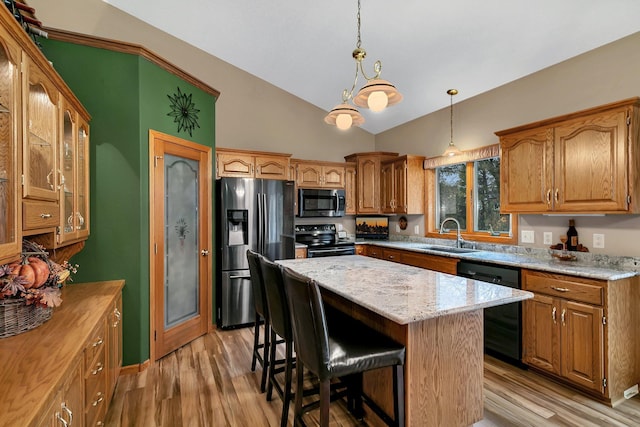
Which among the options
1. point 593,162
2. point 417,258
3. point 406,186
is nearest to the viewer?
point 593,162

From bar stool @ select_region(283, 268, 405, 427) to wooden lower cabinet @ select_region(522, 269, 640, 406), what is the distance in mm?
1654

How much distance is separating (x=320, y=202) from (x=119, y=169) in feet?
9.17

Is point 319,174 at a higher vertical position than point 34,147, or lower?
higher

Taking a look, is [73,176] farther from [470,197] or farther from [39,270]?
[470,197]

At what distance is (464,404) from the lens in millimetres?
1864

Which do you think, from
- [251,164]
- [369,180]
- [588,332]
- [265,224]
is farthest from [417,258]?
[251,164]

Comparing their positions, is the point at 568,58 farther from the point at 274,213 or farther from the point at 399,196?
the point at 274,213

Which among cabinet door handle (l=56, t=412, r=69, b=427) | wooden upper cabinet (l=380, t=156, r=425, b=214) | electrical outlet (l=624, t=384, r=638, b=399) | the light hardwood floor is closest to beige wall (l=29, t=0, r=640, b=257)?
wooden upper cabinet (l=380, t=156, r=425, b=214)

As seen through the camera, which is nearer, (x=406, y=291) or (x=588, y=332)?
(x=406, y=291)

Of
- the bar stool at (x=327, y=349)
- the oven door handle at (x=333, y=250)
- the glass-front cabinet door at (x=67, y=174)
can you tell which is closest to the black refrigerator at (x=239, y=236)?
the oven door handle at (x=333, y=250)

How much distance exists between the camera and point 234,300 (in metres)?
3.77

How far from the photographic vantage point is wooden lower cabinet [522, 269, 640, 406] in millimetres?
2246

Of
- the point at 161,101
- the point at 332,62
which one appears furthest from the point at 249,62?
the point at 161,101

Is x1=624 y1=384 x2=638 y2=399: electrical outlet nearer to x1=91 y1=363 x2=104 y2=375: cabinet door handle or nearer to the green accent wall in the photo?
x1=91 y1=363 x2=104 y2=375: cabinet door handle
